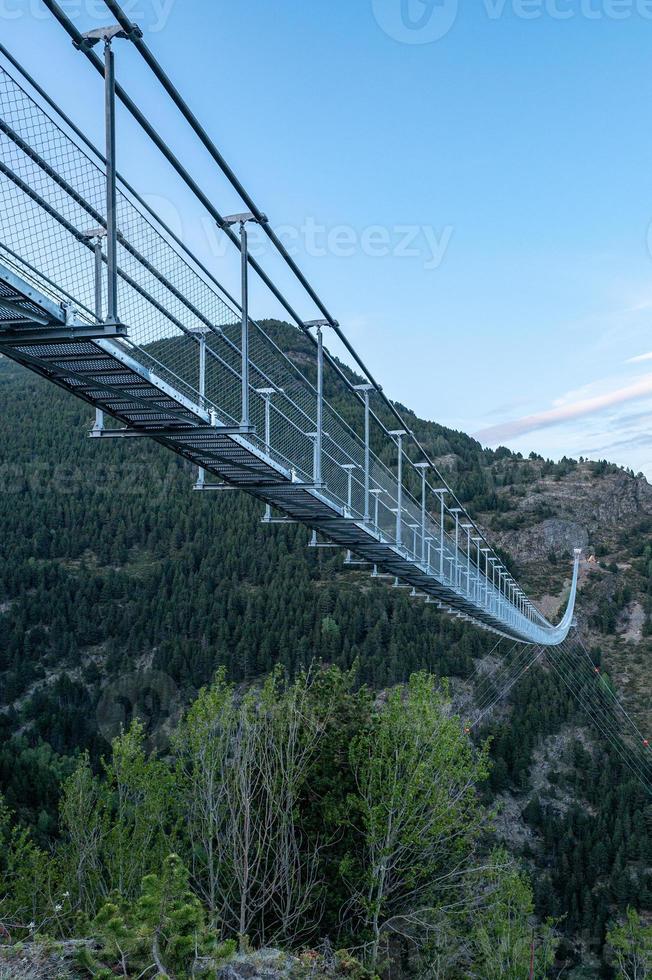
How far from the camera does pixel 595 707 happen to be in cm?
5422

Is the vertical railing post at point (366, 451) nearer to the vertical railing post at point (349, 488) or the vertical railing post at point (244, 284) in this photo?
the vertical railing post at point (349, 488)

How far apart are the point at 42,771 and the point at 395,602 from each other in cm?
3235

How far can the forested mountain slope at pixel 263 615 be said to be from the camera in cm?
4244

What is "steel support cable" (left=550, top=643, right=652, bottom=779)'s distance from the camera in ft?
166

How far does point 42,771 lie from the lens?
35.9m

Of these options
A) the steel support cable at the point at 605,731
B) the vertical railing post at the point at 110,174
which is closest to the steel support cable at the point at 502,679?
the steel support cable at the point at 605,731

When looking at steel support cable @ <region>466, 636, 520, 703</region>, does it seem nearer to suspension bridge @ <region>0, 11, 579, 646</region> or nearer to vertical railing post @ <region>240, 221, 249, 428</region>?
suspension bridge @ <region>0, 11, 579, 646</region>

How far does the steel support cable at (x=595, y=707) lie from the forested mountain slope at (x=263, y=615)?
3.92ft

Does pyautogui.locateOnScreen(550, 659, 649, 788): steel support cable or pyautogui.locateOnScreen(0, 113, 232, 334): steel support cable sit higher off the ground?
pyautogui.locateOnScreen(0, 113, 232, 334): steel support cable

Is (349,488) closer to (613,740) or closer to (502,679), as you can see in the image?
(613,740)

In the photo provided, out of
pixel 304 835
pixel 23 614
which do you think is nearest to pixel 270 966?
pixel 304 835

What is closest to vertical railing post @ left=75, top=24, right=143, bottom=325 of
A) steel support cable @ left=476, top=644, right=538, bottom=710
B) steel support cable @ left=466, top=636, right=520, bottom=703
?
steel support cable @ left=476, top=644, right=538, bottom=710

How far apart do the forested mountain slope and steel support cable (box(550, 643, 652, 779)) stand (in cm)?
119

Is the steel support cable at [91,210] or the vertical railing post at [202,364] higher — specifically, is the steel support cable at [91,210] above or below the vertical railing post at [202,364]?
above
